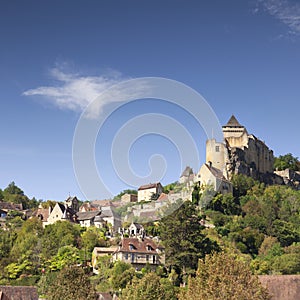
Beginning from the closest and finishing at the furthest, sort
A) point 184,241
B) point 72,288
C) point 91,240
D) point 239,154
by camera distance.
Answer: point 72,288
point 184,241
point 91,240
point 239,154

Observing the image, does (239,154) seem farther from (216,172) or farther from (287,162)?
(287,162)

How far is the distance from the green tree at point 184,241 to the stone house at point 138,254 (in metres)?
5.42

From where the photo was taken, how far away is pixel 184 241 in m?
52.1

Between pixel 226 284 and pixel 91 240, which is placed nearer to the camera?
pixel 226 284

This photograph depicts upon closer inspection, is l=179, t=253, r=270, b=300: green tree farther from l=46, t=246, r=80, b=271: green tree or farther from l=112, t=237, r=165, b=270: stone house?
l=46, t=246, r=80, b=271: green tree

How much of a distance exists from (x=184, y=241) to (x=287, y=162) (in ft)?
207

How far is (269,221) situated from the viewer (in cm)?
7481

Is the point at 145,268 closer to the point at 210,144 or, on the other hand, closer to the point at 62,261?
the point at 62,261

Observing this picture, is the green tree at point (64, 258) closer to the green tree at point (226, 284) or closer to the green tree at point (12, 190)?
the green tree at point (226, 284)

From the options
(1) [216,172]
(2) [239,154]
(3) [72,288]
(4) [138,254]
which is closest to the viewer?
(3) [72,288]

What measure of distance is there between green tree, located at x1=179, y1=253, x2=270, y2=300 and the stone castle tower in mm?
58402

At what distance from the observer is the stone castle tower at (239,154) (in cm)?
8806

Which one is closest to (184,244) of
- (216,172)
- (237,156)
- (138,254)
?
(138,254)

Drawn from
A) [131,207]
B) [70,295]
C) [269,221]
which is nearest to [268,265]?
[269,221]
